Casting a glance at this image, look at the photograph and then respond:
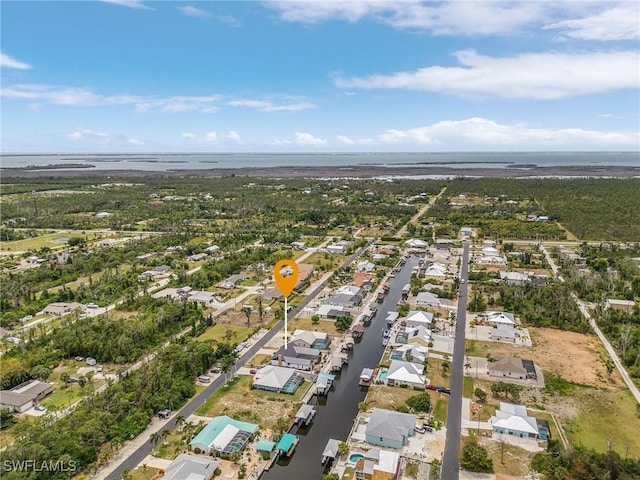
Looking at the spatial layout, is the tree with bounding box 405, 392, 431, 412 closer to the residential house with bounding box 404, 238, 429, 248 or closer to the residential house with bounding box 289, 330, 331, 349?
the residential house with bounding box 289, 330, 331, 349

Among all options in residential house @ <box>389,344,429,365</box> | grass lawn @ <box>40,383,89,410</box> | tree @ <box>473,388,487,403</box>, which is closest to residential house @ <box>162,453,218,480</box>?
grass lawn @ <box>40,383,89,410</box>

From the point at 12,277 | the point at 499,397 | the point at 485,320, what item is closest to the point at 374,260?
the point at 485,320

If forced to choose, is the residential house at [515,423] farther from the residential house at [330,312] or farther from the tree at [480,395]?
the residential house at [330,312]

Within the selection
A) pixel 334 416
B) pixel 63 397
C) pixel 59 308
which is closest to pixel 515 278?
pixel 334 416

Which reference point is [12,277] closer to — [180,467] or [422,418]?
[180,467]

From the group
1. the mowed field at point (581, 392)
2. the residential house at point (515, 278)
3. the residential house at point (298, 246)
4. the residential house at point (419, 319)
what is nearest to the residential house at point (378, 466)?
the mowed field at point (581, 392)
